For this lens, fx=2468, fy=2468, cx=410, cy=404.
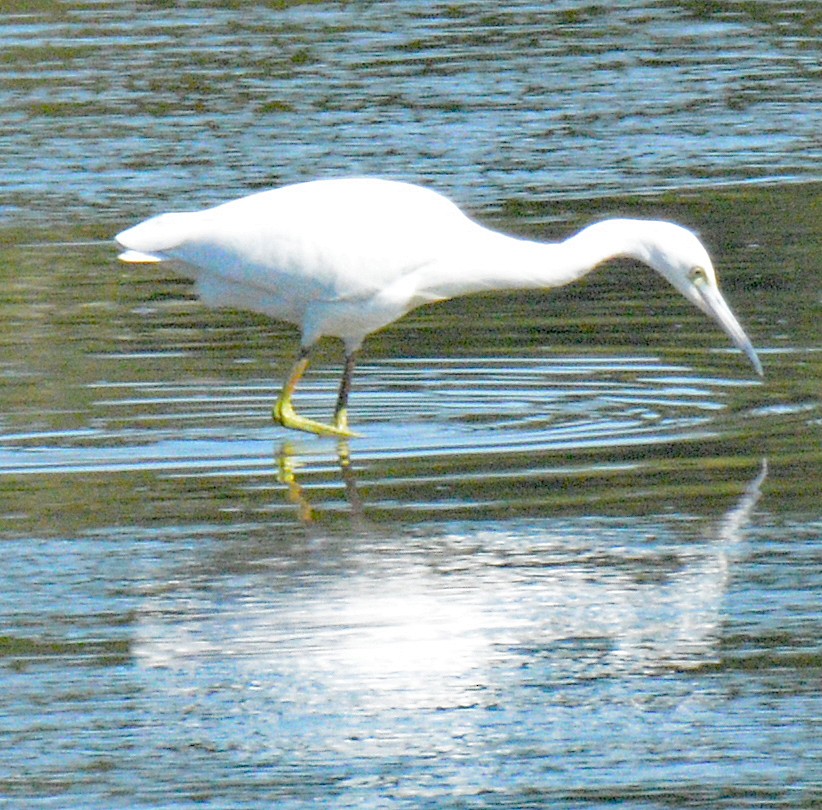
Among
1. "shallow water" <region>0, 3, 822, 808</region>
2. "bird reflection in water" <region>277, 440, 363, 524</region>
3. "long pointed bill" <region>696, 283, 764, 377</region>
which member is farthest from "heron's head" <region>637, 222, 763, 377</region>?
"bird reflection in water" <region>277, 440, 363, 524</region>

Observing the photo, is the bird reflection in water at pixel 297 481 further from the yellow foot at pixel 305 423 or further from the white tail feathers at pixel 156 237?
the white tail feathers at pixel 156 237

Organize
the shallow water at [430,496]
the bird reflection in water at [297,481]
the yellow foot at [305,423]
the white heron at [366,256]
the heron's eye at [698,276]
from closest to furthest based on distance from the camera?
1. the shallow water at [430,496]
2. the bird reflection in water at [297,481]
3. the yellow foot at [305,423]
4. the white heron at [366,256]
5. the heron's eye at [698,276]

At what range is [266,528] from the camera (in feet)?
25.6

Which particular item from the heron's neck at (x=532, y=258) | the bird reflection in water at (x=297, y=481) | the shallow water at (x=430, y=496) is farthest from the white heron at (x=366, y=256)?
the shallow water at (x=430, y=496)

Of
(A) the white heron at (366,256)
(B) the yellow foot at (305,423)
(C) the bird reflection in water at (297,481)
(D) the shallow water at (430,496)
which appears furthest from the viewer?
(A) the white heron at (366,256)

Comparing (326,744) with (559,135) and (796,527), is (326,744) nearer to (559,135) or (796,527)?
(796,527)

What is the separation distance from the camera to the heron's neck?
9.66 meters

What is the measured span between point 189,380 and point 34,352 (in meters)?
0.94

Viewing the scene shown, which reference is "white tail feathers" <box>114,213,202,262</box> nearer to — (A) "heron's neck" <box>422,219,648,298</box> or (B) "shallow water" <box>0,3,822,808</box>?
(B) "shallow water" <box>0,3,822,808</box>

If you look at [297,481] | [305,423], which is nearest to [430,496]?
[297,481]

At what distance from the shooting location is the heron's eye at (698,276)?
9.77 m

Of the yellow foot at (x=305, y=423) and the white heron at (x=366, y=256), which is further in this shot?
the white heron at (x=366, y=256)

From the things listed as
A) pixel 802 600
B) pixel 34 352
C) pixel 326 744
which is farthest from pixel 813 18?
pixel 326 744

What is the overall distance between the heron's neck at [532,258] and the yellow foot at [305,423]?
674mm
